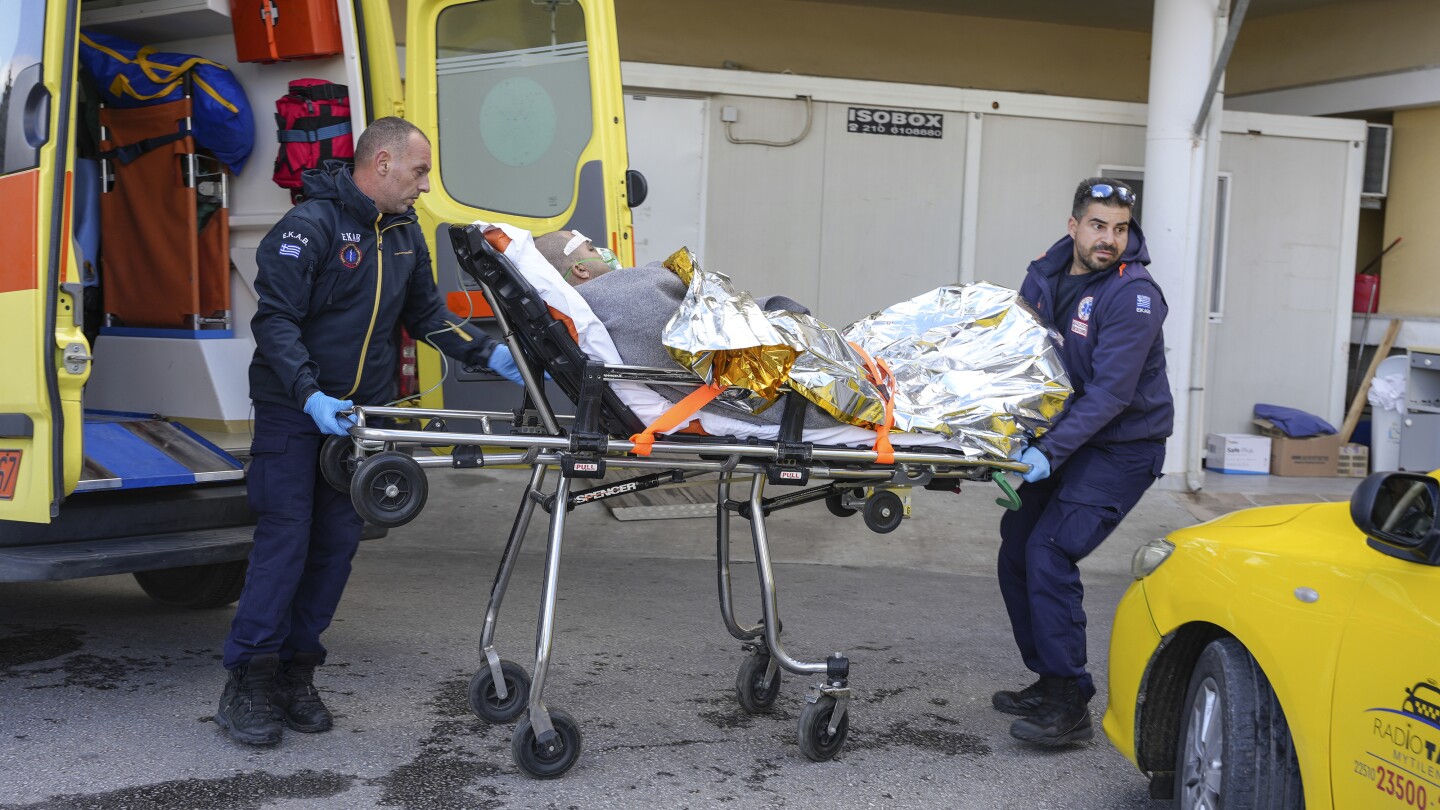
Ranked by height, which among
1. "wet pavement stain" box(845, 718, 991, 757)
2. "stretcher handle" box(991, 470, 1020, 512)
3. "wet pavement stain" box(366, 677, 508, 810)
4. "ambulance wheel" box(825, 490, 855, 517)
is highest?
"stretcher handle" box(991, 470, 1020, 512)

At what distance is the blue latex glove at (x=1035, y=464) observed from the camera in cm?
393

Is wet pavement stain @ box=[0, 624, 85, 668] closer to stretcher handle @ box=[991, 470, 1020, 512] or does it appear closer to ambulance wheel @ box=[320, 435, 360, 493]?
ambulance wheel @ box=[320, 435, 360, 493]

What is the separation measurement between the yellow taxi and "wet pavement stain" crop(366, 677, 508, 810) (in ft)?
5.64

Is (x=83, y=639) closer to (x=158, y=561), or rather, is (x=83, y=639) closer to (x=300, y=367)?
(x=158, y=561)

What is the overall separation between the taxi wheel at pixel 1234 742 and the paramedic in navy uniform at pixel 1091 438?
885 millimetres

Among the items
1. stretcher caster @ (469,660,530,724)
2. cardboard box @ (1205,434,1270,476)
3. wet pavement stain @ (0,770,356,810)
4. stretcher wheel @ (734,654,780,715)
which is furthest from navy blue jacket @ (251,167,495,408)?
cardboard box @ (1205,434,1270,476)

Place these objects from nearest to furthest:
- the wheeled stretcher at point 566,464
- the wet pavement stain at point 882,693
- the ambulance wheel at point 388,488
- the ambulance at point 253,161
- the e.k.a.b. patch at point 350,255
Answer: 1. the ambulance wheel at point 388,488
2. the wheeled stretcher at point 566,464
3. the e.k.a.b. patch at point 350,255
4. the wet pavement stain at point 882,693
5. the ambulance at point 253,161

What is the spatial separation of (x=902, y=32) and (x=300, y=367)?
27.1 ft

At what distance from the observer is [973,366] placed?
4.07m

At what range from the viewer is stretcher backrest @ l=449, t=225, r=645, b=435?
11.6 feet

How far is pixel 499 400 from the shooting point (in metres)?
6.09

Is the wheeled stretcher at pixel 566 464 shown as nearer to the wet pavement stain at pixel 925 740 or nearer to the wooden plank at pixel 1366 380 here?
the wet pavement stain at pixel 925 740

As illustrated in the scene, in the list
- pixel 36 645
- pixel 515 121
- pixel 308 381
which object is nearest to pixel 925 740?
pixel 308 381

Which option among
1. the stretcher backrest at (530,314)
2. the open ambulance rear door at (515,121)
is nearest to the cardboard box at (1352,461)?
the open ambulance rear door at (515,121)
